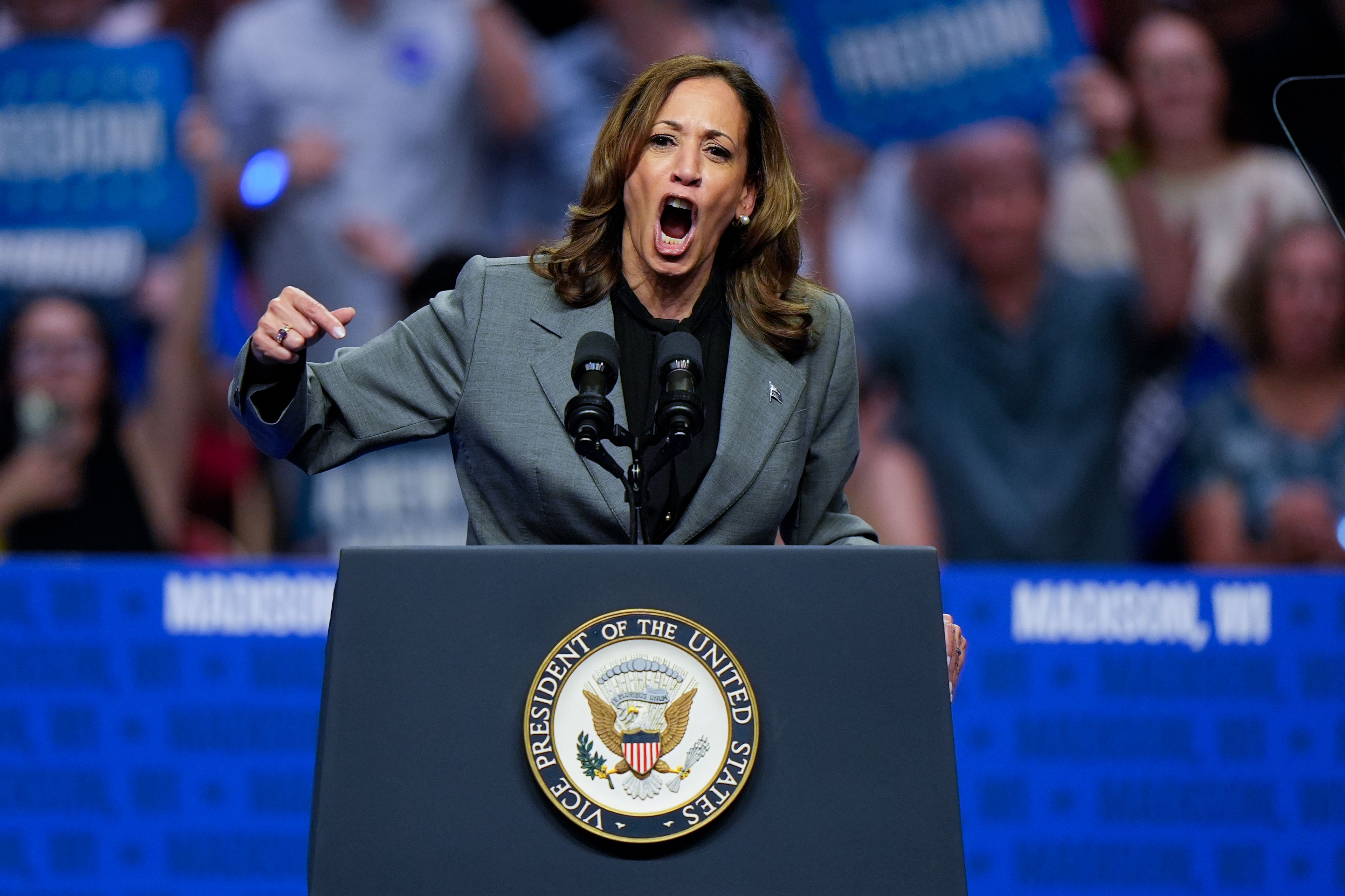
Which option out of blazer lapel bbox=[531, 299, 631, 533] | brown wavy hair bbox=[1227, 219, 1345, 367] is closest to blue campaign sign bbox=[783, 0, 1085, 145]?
brown wavy hair bbox=[1227, 219, 1345, 367]

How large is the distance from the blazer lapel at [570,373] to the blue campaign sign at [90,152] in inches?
101

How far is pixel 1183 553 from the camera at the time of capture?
3.76m

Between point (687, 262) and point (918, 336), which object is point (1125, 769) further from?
point (687, 262)

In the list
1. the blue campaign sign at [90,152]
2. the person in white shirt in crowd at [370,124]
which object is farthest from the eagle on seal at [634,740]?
the blue campaign sign at [90,152]

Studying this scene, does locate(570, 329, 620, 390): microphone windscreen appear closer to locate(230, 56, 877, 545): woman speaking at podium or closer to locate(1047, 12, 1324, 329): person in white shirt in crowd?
locate(230, 56, 877, 545): woman speaking at podium

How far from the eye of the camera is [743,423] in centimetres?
159

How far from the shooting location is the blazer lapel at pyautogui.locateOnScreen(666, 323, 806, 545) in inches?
60.9

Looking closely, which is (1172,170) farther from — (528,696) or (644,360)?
(528,696)

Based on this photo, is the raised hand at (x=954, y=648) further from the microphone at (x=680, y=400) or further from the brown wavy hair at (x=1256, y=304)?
the brown wavy hair at (x=1256, y=304)

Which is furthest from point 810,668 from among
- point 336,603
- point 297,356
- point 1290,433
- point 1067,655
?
point 1290,433

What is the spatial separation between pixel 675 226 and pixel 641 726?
0.76 m

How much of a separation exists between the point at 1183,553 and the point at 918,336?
0.94 metres

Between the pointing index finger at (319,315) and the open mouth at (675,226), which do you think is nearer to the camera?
the pointing index finger at (319,315)

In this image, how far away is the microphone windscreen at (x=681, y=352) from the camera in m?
1.33
